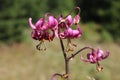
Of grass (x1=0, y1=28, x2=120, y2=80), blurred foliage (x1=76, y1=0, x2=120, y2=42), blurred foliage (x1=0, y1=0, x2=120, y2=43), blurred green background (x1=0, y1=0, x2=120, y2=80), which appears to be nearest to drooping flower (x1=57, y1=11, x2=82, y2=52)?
blurred green background (x1=0, y1=0, x2=120, y2=80)

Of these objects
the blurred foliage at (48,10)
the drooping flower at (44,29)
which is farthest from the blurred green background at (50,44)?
the drooping flower at (44,29)

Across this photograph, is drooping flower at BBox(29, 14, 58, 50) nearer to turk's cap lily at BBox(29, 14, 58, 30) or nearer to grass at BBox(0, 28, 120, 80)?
turk's cap lily at BBox(29, 14, 58, 30)

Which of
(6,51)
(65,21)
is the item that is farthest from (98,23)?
(65,21)

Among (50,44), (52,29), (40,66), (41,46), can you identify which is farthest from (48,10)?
(52,29)

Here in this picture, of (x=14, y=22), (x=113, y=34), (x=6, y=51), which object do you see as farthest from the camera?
(x=113, y=34)

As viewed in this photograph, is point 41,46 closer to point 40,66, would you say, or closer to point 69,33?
point 69,33

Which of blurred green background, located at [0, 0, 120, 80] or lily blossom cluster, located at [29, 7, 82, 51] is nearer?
lily blossom cluster, located at [29, 7, 82, 51]

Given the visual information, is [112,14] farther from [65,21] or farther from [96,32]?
[65,21]

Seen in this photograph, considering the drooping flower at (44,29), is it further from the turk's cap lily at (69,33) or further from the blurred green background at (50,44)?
the blurred green background at (50,44)
